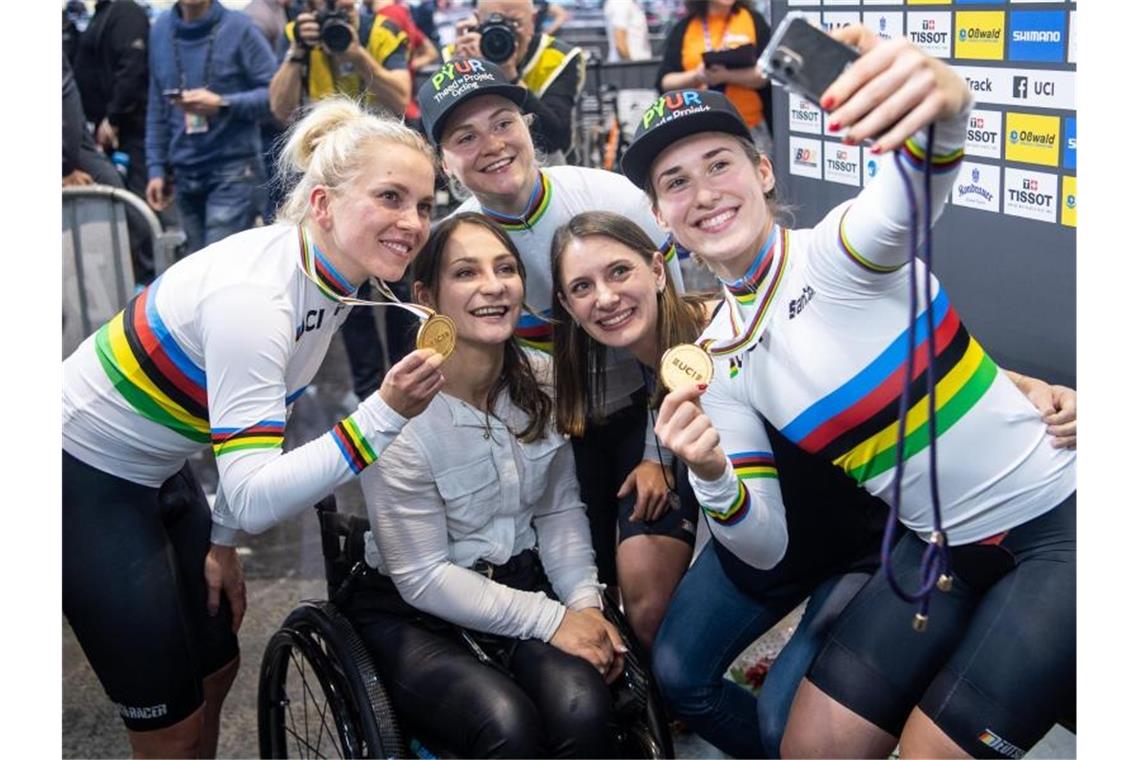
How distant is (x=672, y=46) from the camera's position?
237 inches

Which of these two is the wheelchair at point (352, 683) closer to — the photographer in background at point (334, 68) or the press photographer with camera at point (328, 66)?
the photographer in background at point (334, 68)

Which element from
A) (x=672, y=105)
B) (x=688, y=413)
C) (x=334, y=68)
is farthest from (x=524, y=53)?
(x=688, y=413)

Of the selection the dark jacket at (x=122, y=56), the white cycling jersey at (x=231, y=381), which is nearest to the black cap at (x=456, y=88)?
the white cycling jersey at (x=231, y=381)

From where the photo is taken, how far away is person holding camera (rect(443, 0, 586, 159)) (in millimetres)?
4453

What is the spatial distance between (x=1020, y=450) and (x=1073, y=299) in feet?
2.48

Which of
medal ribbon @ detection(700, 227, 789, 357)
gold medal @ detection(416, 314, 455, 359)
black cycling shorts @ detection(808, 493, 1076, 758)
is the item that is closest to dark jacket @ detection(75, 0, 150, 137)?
gold medal @ detection(416, 314, 455, 359)

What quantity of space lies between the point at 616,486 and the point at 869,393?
906 millimetres

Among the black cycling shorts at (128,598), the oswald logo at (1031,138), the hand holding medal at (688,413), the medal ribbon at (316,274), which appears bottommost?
the black cycling shorts at (128,598)

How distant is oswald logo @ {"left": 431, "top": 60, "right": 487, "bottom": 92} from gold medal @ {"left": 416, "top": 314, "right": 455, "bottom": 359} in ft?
2.35

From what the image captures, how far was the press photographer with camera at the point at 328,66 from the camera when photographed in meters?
4.50

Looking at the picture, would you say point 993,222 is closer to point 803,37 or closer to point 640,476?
point 640,476

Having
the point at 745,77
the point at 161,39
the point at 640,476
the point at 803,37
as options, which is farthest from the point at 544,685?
the point at 161,39

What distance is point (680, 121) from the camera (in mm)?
2240

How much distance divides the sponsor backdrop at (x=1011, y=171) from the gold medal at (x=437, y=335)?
1192 millimetres
